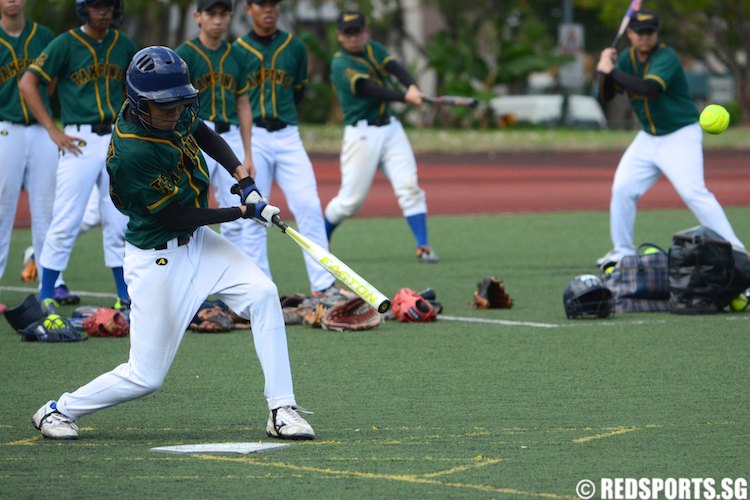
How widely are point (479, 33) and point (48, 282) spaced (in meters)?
37.6

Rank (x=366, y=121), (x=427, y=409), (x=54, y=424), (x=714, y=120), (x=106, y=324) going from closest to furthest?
(x=54, y=424)
(x=427, y=409)
(x=106, y=324)
(x=714, y=120)
(x=366, y=121)

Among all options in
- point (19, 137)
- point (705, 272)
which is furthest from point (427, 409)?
point (19, 137)

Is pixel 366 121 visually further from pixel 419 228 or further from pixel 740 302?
pixel 740 302

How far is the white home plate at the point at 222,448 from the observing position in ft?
22.0

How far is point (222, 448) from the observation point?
677cm

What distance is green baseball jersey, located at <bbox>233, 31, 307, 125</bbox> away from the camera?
38.6 feet

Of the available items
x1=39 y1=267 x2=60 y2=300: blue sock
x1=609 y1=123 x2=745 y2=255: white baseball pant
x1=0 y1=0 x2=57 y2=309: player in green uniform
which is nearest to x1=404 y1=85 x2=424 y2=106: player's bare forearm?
x1=609 y1=123 x2=745 y2=255: white baseball pant

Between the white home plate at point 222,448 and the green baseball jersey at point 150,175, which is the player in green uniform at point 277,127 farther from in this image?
the white home plate at point 222,448

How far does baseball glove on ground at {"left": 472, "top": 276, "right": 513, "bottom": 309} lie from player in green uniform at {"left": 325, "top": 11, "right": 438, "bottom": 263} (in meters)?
2.79

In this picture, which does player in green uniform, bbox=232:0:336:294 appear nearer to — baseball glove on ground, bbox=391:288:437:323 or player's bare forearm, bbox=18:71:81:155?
baseball glove on ground, bbox=391:288:437:323

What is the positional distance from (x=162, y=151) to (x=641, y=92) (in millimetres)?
6517

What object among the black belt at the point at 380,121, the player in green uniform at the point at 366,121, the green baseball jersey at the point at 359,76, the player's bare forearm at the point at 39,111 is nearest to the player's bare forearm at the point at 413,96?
the player in green uniform at the point at 366,121

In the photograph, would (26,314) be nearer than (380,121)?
Yes

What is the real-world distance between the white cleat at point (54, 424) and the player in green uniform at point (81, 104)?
3.97 metres
